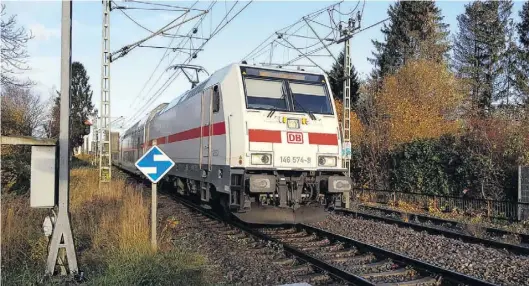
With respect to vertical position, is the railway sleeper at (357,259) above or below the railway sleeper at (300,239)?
below

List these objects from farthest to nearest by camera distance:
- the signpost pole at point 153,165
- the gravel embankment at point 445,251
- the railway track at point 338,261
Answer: the signpost pole at point 153,165, the gravel embankment at point 445,251, the railway track at point 338,261

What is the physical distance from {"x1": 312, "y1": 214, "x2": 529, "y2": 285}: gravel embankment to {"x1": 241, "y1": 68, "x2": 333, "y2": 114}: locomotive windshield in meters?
2.96

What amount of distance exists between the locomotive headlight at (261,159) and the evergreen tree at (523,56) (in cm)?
3027

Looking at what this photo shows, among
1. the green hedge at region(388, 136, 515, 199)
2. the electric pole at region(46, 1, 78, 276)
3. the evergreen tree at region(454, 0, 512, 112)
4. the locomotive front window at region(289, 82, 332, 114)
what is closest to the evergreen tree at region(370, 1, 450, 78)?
the evergreen tree at region(454, 0, 512, 112)

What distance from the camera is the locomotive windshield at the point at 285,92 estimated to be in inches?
412

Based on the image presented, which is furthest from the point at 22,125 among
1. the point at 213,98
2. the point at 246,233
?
the point at 246,233

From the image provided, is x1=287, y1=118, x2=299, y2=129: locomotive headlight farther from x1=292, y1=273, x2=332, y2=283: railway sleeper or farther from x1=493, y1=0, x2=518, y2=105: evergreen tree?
x1=493, y1=0, x2=518, y2=105: evergreen tree

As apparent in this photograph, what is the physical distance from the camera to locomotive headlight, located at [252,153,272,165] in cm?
975

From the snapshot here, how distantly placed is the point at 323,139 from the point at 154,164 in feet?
12.8

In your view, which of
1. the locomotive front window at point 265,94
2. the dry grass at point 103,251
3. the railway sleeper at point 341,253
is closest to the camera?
the dry grass at point 103,251

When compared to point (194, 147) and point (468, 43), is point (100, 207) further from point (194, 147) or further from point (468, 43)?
point (468, 43)

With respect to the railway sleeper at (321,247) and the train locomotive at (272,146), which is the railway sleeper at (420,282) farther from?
the train locomotive at (272,146)

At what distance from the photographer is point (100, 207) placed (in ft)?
37.9

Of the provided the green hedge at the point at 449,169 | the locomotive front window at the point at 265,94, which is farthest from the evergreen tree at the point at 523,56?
the locomotive front window at the point at 265,94
